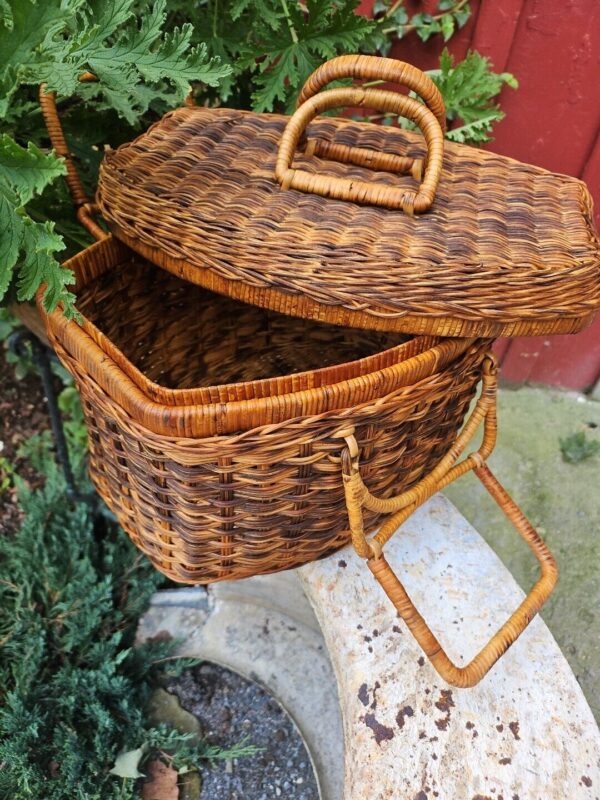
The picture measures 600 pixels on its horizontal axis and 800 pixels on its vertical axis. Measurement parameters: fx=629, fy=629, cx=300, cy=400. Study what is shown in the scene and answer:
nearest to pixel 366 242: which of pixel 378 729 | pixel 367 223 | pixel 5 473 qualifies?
pixel 367 223

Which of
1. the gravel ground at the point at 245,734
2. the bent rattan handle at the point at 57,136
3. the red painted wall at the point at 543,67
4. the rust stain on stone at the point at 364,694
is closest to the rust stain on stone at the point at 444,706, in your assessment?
the rust stain on stone at the point at 364,694

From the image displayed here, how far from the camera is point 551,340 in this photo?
5.83 feet

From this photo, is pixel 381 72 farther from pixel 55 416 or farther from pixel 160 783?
pixel 160 783

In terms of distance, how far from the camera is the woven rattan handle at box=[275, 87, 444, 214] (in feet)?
2.63

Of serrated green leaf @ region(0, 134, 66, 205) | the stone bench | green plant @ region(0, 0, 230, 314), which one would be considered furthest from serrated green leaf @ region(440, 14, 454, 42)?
serrated green leaf @ region(0, 134, 66, 205)

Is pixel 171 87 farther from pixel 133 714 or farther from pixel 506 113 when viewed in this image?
pixel 133 714

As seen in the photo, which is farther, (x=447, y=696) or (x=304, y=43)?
(x=304, y=43)

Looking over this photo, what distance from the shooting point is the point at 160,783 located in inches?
45.5

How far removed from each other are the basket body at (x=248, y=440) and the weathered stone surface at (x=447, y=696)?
Result: 16 centimetres

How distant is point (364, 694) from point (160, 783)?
0.50m

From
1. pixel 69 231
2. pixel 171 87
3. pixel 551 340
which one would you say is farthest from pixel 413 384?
pixel 551 340

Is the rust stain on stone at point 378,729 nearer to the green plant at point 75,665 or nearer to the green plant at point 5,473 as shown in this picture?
the green plant at point 75,665

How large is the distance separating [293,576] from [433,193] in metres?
0.82

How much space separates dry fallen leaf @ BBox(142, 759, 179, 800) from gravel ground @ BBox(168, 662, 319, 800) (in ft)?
0.19
